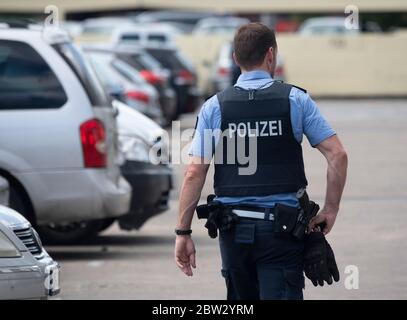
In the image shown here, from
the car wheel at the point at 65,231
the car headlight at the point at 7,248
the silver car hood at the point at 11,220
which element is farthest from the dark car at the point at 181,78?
the car headlight at the point at 7,248

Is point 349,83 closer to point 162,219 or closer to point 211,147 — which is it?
point 162,219

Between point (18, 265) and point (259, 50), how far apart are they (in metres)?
1.73

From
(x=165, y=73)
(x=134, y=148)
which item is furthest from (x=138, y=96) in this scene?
(x=134, y=148)

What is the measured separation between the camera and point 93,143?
10656mm

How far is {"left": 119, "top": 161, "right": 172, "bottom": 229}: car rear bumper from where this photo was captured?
12.0 meters

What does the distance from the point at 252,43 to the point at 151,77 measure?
19420mm

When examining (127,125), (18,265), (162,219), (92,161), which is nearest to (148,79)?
(162,219)

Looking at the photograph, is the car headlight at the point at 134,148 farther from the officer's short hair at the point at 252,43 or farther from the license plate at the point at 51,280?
→ the officer's short hair at the point at 252,43

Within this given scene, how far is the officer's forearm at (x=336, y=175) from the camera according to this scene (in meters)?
6.15

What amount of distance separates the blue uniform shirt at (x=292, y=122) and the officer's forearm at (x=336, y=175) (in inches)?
4.0

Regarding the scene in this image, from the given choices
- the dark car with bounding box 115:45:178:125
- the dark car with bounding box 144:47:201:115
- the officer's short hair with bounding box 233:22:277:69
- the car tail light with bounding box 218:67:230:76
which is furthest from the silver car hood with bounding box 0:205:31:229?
the car tail light with bounding box 218:67:230:76

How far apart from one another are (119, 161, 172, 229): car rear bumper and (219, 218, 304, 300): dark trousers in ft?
18.9

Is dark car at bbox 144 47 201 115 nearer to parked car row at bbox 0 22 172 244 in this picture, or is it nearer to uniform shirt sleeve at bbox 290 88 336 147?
parked car row at bbox 0 22 172 244

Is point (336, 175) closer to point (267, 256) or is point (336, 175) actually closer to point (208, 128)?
point (267, 256)
